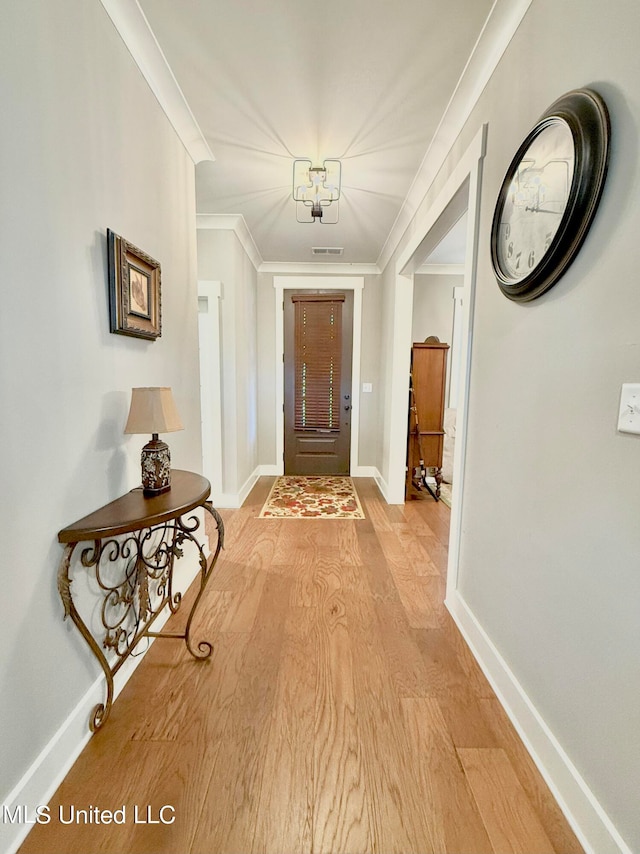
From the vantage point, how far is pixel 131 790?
1075 millimetres

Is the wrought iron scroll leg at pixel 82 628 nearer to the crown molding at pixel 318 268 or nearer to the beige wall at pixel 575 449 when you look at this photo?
the beige wall at pixel 575 449

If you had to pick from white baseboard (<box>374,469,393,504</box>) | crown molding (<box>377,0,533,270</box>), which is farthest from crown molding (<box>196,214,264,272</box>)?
white baseboard (<box>374,469,393,504</box>)

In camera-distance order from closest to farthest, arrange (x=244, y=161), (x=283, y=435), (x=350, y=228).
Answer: (x=244, y=161), (x=350, y=228), (x=283, y=435)

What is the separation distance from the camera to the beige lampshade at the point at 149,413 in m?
1.31

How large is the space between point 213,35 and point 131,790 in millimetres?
2679

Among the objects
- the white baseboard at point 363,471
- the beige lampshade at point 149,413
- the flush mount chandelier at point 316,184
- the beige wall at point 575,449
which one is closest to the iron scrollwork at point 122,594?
the beige lampshade at point 149,413

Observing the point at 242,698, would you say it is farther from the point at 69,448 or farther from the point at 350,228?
the point at 350,228

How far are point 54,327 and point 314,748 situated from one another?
155cm

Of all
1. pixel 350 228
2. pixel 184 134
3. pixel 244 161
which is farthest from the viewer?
pixel 350 228

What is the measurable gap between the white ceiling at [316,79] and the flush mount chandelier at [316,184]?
0.21 feet

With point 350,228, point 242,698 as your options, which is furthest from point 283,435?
point 242,698

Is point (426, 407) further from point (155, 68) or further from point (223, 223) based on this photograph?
point (155, 68)

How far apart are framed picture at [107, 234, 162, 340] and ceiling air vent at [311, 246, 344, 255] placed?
238cm

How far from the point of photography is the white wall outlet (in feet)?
2.69
